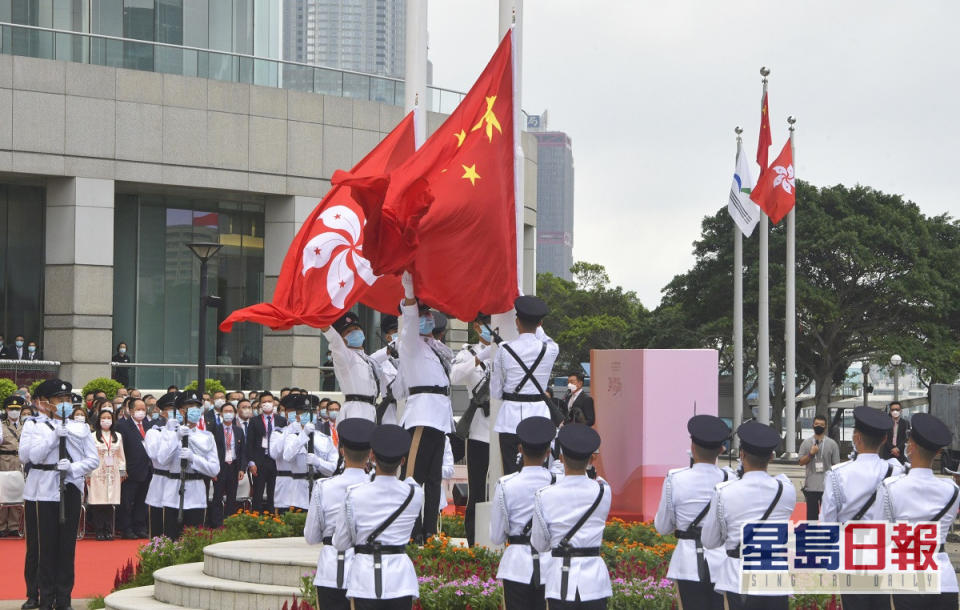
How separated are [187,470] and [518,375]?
21.5 feet

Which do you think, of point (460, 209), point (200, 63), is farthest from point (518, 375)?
point (200, 63)

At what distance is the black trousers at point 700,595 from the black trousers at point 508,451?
3.01 m

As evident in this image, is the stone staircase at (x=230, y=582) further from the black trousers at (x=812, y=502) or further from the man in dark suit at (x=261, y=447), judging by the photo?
the black trousers at (x=812, y=502)

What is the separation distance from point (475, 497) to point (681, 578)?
4.25m

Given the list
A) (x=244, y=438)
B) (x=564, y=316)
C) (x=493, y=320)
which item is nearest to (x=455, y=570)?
(x=493, y=320)

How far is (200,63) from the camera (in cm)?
3061

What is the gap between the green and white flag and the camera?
3525cm

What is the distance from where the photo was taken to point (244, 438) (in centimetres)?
1894

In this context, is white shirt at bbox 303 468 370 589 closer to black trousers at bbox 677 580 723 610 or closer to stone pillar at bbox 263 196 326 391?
black trousers at bbox 677 580 723 610

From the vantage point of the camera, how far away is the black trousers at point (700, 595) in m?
8.15

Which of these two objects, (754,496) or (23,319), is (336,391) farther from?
(754,496)

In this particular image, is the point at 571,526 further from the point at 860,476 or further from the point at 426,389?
the point at 426,389

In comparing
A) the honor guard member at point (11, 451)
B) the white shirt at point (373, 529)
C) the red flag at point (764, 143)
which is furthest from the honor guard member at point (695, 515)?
the red flag at point (764, 143)

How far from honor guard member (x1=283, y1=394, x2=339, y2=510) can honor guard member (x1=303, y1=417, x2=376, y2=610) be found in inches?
360
